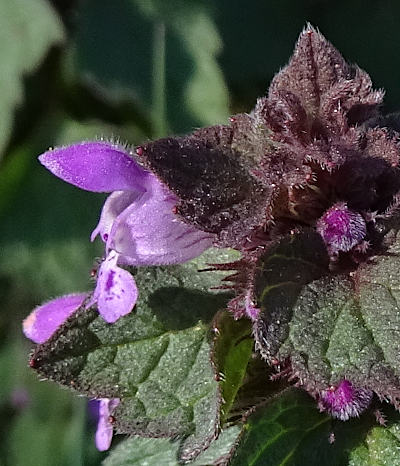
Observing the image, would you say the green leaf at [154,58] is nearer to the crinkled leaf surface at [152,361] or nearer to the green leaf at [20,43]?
the green leaf at [20,43]

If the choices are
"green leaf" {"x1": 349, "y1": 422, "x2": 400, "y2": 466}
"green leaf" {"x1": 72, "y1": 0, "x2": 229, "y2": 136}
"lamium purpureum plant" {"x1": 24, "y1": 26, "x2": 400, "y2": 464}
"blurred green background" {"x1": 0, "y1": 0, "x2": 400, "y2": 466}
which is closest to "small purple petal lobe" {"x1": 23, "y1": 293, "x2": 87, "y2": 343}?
"lamium purpureum plant" {"x1": 24, "y1": 26, "x2": 400, "y2": 464}

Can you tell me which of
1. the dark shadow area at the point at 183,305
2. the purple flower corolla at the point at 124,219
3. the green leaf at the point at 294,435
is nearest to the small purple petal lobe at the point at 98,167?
the purple flower corolla at the point at 124,219

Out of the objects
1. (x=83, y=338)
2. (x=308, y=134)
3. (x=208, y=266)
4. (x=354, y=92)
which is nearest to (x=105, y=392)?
(x=83, y=338)

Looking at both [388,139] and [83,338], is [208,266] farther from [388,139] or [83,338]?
[388,139]

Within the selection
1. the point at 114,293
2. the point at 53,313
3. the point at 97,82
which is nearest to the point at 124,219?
the point at 114,293

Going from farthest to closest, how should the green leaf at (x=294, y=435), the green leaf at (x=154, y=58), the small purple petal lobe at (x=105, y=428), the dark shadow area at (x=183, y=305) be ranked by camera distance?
the green leaf at (x=154, y=58) → the small purple petal lobe at (x=105, y=428) → the dark shadow area at (x=183, y=305) → the green leaf at (x=294, y=435)

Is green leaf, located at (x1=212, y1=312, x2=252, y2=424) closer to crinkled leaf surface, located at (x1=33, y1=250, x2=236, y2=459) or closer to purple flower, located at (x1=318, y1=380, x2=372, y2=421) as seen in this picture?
crinkled leaf surface, located at (x1=33, y1=250, x2=236, y2=459)
